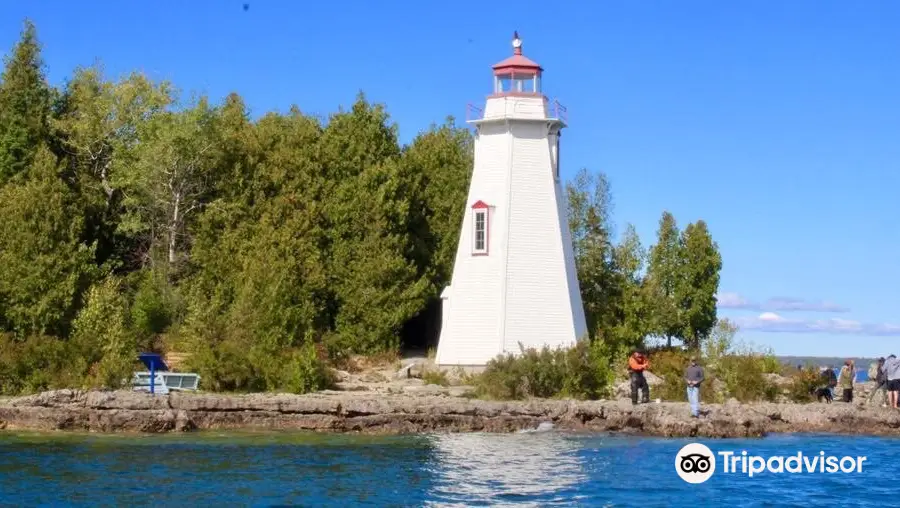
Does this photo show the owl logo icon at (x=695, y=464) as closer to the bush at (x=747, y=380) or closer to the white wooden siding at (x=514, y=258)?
the bush at (x=747, y=380)

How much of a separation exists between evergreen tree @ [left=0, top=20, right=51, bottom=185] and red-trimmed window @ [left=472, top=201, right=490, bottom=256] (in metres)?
17.5

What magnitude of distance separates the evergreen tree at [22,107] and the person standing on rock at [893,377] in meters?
30.7

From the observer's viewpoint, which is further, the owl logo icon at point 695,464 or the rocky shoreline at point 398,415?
the rocky shoreline at point 398,415

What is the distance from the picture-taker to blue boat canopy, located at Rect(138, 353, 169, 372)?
3281 cm

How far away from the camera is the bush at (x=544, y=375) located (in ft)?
114

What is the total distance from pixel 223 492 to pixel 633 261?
2821cm

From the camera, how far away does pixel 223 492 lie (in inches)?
837

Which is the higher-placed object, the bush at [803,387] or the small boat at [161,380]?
the bush at [803,387]

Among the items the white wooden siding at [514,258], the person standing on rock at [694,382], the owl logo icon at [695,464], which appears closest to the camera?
the owl logo icon at [695,464]

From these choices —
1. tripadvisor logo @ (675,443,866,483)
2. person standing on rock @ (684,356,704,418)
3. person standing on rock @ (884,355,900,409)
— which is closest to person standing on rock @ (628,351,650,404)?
person standing on rock @ (684,356,704,418)

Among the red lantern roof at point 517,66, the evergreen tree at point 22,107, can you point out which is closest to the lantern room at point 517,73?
the red lantern roof at point 517,66

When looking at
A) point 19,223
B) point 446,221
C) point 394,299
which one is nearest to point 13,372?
point 19,223

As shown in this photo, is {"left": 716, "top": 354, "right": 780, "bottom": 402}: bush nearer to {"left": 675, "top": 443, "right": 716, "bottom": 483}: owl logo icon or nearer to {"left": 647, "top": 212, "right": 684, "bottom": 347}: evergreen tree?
{"left": 675, "top": 443, "right": 716, "bottom": 483}: owl logo icon

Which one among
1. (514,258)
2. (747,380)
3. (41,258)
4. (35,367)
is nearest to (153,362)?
(35,367)
